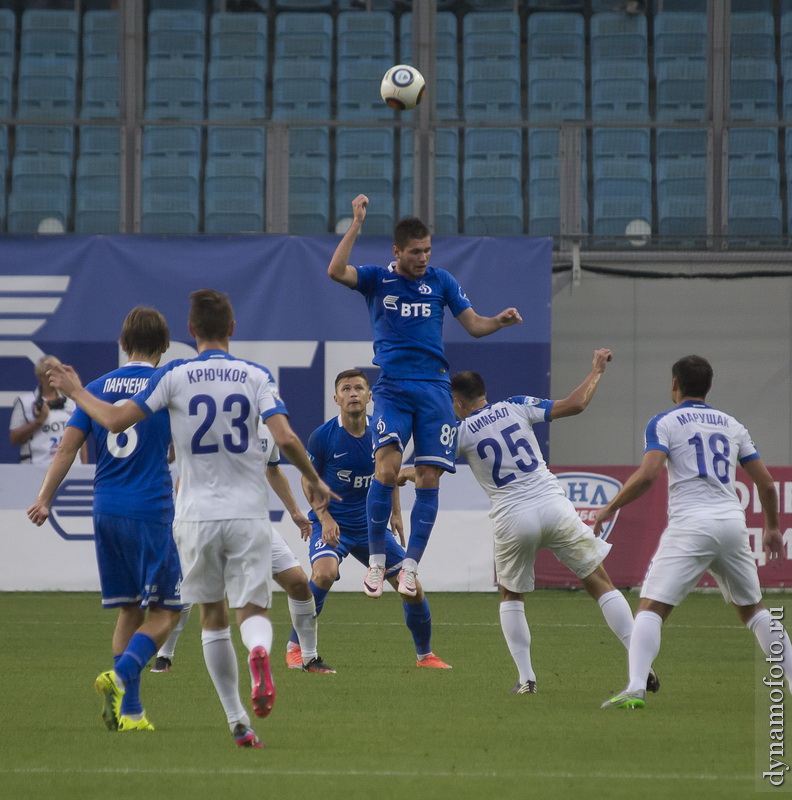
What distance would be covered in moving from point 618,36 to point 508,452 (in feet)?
40.9

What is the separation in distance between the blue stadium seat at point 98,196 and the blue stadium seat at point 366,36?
3.85 m

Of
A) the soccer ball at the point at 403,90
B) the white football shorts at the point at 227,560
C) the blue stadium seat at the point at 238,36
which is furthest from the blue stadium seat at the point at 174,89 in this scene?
the white football shorts at the point at 227,560

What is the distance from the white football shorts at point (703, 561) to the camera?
22.3 feet

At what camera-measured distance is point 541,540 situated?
8008mm

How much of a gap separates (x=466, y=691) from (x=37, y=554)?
27.4 feet

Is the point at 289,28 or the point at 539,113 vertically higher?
the point at 289,28

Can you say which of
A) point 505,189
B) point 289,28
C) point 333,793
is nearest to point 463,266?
point 505,189

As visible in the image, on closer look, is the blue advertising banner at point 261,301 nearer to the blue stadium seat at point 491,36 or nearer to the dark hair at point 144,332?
the blue stadium seat at point 491,36

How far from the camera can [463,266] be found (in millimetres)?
15883

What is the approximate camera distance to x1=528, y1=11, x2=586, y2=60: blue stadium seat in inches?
742

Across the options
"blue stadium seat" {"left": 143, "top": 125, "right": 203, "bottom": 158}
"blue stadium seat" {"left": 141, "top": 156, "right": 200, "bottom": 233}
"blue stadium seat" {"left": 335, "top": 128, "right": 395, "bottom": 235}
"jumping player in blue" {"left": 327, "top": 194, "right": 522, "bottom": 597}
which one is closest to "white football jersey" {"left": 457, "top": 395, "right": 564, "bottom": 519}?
"jumping player in blue" {"left": 327, "top": 194, "right": 522, "bottom": 597}

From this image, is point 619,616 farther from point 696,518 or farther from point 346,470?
point 346,470

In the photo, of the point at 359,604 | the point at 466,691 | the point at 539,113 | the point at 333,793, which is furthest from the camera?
the point at 539,113

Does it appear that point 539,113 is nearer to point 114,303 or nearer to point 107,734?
point 114,303
